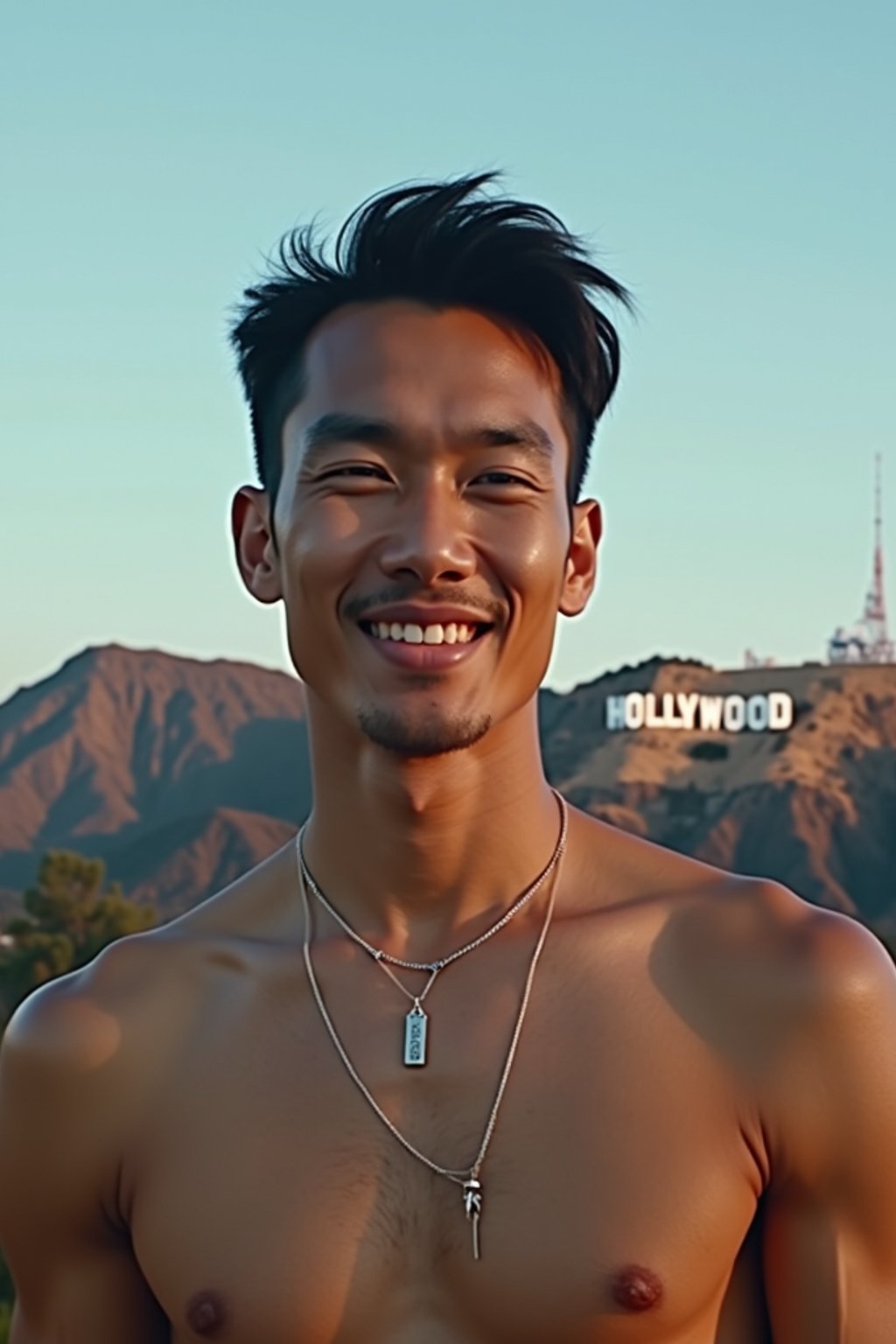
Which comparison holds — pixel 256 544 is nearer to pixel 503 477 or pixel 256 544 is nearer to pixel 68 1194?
pixel 503 477

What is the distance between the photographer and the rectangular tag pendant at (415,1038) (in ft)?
11.9

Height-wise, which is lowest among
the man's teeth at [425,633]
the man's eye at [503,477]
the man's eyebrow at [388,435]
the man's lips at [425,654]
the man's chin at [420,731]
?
the man's chin at [420,731]

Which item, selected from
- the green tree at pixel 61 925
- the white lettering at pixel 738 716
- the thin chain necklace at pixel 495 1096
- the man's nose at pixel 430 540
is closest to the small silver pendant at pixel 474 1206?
the thin chain necklace at pixel 495 1096

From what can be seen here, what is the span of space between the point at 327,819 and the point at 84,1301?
3.08ft

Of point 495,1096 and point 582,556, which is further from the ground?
point 582,556

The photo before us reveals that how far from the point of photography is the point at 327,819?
151 inches

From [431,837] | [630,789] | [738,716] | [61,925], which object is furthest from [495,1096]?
[738,716]

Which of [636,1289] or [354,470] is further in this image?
[354,470]

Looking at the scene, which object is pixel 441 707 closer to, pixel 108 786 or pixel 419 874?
pixel 419 874

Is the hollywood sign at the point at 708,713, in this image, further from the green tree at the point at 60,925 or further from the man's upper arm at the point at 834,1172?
the man's upper arm at the point at 834,1172

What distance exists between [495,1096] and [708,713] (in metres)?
105

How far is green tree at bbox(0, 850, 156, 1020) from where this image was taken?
3562 cm

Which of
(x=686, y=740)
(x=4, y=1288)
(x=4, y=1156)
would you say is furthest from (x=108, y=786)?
(x=4, y=1156)

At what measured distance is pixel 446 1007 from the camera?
3.69 m
